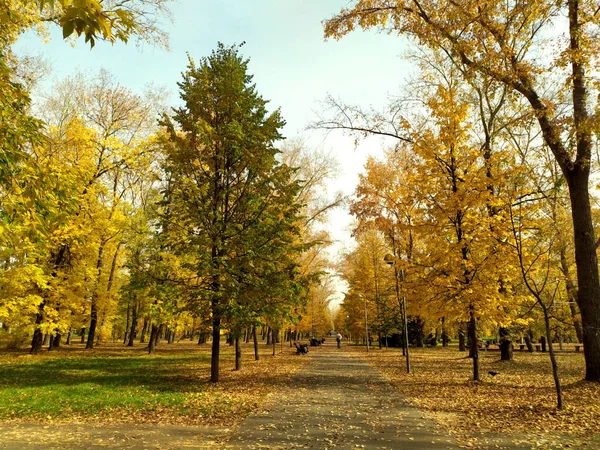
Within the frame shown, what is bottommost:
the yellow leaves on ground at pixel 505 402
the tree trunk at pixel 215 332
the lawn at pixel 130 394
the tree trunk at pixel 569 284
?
the lawn at pixel 130 394

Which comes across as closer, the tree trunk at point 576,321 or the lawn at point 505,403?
the lawn at point 505,403

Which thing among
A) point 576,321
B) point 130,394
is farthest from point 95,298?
point 576,321

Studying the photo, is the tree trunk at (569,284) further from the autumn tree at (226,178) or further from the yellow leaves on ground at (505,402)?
the autumn tree at (226,178)

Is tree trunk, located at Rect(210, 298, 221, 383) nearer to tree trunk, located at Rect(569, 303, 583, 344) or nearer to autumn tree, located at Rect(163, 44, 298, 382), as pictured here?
autumn tree, located at Rect(163, 44, 298, 382)

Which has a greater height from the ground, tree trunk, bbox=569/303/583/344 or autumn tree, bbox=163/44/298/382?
autumn tree, bbox=163/44/298/382

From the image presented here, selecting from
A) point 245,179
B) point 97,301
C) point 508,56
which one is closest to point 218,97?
point 245,179

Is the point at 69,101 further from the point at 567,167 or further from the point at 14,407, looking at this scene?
the point at 567,167

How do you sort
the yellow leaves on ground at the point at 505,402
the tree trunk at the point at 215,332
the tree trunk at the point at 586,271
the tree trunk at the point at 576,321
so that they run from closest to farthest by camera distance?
the yellow leaves on ground at the point at 505,402
the tree trunk at the point at 586,271
the tree trunk at the point at 215,332
the tree trunk at the point at 576,321

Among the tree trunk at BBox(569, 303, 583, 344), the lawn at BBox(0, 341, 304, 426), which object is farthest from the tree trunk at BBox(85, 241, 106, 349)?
the tree trunk at BBox(569, 303, 583, 344)

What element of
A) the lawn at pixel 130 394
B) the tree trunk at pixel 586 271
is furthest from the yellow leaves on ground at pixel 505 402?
the lawn at pixel 130 394

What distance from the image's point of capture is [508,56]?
10.7 meters

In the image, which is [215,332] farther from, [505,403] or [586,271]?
[586,271]

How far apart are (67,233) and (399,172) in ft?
66.0

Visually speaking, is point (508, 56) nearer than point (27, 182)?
No
